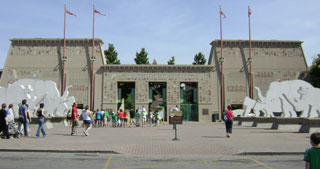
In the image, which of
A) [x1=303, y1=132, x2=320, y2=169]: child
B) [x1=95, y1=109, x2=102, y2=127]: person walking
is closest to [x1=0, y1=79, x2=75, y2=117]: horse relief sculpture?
[x1=95, y1=109, x2=102, y2=127]: person walking

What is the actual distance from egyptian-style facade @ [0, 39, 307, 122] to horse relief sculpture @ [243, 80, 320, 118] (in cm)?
1375

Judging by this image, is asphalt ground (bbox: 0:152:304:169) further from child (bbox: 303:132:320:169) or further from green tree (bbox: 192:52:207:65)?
green tree (bbox: 192:52:207:65)

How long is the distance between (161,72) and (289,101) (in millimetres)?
23929

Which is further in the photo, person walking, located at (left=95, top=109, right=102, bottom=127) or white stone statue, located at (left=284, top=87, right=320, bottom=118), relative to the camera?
person walking, located at (left=95, top=109, right=102, bottom=127)

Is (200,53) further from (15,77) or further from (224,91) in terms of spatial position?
(15,77)

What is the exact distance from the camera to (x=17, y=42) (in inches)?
1764

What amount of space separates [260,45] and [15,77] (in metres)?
36.6

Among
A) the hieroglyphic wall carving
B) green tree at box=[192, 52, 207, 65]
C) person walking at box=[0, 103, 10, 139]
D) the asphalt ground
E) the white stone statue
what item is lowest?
the asphalt ground

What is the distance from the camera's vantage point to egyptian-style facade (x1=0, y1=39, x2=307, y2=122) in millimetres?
42906

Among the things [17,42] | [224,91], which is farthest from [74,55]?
[224,91]

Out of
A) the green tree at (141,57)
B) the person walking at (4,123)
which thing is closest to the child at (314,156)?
the person walking at (4,123)

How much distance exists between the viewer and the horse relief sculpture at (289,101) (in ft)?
66.6

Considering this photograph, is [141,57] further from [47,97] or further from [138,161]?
[138,161]

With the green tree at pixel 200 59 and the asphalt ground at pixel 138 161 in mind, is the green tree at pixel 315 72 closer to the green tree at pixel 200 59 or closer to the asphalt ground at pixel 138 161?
the green tree at pixel 200 59
